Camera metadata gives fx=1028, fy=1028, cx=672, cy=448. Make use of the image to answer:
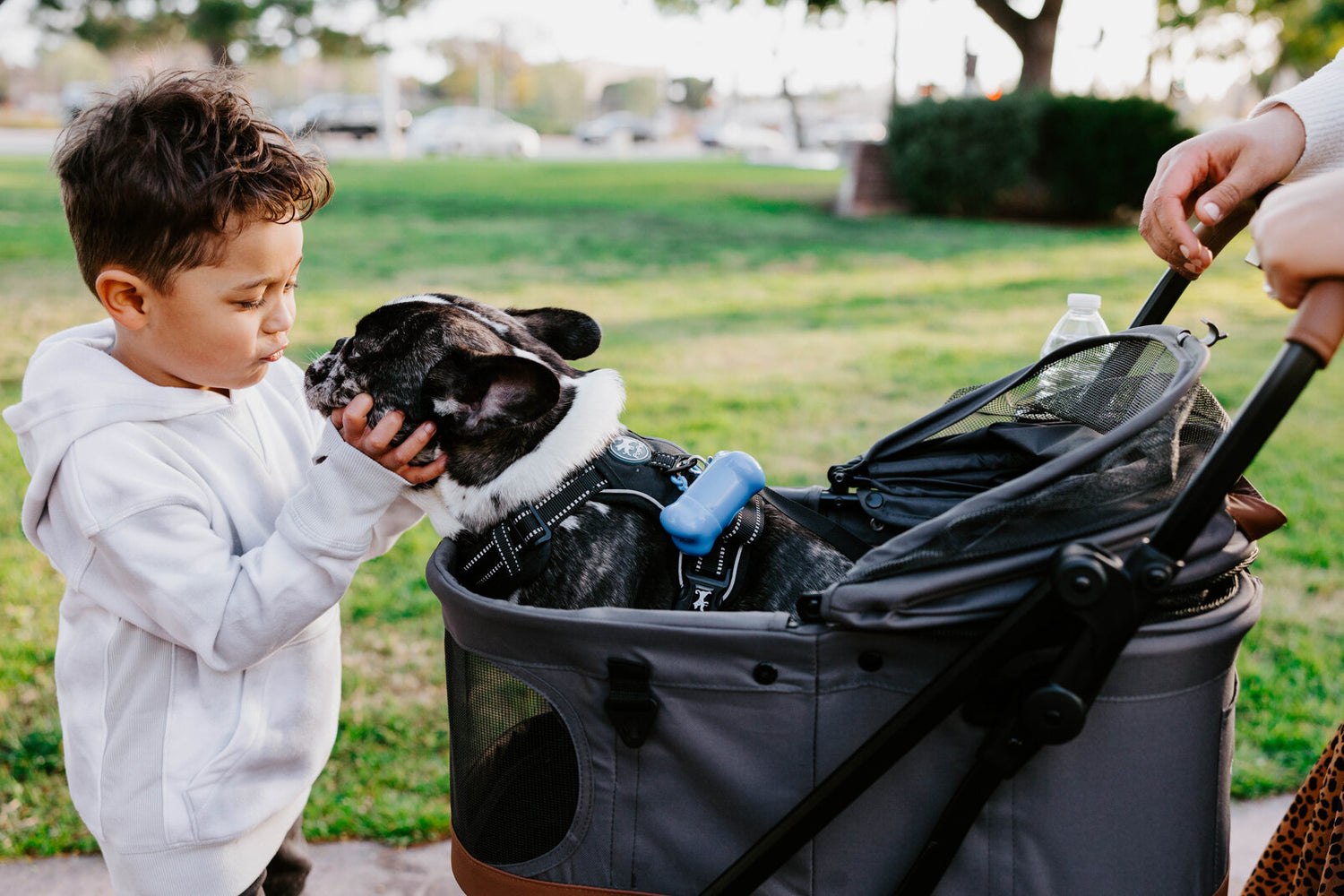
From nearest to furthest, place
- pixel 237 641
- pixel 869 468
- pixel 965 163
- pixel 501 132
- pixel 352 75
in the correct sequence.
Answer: pixel 237 641
pixel 869 468
pixel 965 163
pixel 501 132
pixel 352 75

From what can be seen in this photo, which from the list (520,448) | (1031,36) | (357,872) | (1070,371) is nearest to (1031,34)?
(1031,36)

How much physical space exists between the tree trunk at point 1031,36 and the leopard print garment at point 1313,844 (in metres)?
19.0

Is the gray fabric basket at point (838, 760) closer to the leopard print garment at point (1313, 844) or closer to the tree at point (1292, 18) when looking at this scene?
the leopard print garment at point (1313, 844)

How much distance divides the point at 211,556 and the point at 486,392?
59 cm

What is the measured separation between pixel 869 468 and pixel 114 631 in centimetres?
153

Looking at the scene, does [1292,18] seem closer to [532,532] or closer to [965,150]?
[965,150]

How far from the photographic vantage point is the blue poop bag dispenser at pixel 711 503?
1.98 m

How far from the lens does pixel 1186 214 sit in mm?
2072

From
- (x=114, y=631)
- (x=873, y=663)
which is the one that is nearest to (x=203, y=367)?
(x=114, y=631)

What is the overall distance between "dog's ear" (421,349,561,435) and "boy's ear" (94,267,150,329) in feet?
1.77

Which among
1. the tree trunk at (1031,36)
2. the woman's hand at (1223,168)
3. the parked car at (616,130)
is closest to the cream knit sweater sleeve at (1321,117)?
the woman's hand at (1223,168)

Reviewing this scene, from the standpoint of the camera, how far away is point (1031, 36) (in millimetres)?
19047

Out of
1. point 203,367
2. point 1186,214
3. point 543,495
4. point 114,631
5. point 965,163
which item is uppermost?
point 1186,214

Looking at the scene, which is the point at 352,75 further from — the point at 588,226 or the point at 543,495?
the point at 543,495
